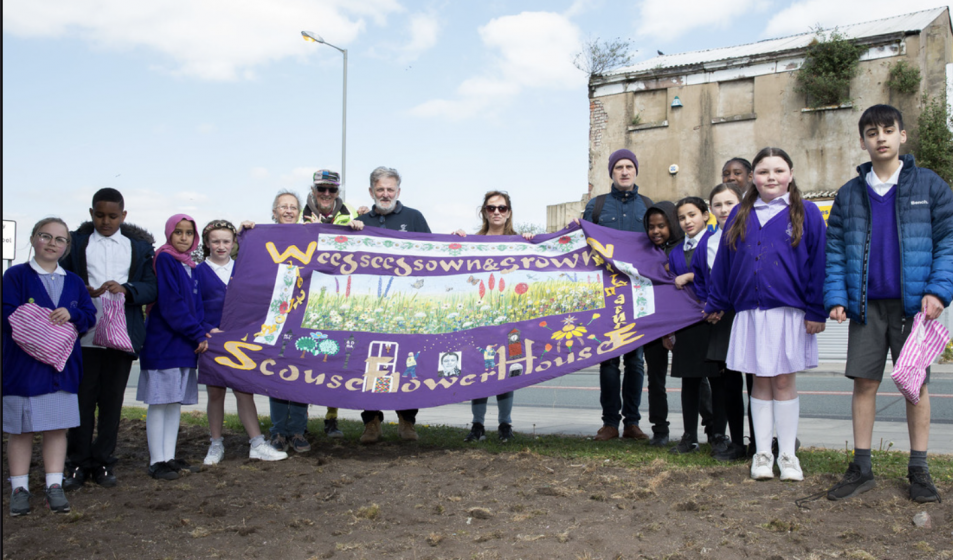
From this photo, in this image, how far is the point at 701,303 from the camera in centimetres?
546

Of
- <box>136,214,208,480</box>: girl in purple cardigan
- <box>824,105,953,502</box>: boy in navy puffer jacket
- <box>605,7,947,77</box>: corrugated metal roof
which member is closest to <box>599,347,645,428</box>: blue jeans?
<box>824,105,953,502</box>: boy in navy puffer jacket

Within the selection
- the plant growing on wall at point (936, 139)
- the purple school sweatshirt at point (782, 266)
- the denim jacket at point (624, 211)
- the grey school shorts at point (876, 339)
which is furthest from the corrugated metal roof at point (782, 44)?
the grey school shorts at point (876, 339)

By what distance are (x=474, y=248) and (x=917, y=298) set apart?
3189 mm

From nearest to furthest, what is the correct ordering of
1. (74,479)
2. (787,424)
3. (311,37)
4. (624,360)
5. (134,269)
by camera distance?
(787,424) < (74,479) < (134,269) < (624,360) < (311,37)

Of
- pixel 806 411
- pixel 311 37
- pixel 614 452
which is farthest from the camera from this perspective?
pixel 311 37

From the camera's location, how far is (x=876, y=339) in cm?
396

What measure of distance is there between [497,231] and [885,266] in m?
3.10

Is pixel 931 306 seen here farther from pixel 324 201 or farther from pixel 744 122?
pixel 744 122

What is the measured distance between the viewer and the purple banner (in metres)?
5.28

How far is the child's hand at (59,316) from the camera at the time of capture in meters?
4.15

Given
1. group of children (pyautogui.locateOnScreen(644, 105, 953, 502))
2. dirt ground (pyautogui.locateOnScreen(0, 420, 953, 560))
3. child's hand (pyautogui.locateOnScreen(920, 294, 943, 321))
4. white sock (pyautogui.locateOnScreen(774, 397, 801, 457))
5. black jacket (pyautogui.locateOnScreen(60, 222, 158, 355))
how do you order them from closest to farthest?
dirt ground (pyautogui.locateOnScreen(0, 420, 953, 560)) < child's hand (pyautogui.locateOnScreen(920, 294, 943, 321)) < group of children (pyautogui.locateOnScreen(644, 105, 953, 502)) < white sock (pyautogui.locateOnScreen(774, 397, 801, 457)) < black jacket (pyautogui.locateOnScreen(60, 222, 158, 355))

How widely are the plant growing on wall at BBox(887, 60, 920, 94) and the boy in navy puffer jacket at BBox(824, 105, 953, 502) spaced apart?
19748 mm

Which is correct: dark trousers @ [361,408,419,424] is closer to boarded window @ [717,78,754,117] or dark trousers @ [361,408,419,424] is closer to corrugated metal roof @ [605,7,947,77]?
boarded window @ [717,78,754,117]

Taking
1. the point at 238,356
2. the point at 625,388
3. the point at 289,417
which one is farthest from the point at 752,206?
the point at 289,417
